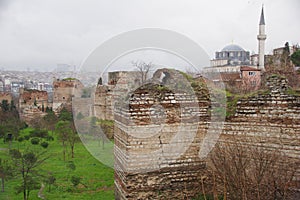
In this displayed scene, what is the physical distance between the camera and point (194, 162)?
7.45 metres

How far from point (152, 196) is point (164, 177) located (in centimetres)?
52

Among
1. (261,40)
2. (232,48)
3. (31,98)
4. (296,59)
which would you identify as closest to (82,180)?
(296,59)

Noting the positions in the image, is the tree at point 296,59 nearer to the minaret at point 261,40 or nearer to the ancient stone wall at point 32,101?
the minaret at point 261,40

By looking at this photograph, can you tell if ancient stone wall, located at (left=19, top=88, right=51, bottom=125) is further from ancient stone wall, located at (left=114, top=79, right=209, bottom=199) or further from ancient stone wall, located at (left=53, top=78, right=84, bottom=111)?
ancient stone wall, located at (left=114, top=79, right=209, bottom=199)

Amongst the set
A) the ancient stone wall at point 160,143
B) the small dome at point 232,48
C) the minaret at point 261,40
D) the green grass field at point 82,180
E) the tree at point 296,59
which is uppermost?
the small dome at point 232,48

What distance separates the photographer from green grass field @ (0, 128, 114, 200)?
9.98 meters

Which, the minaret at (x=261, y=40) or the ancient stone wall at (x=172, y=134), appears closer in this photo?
the ancient stone wall at (x=172, y=134)

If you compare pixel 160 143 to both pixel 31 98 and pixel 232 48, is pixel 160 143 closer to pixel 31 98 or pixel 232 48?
pixel 31 98

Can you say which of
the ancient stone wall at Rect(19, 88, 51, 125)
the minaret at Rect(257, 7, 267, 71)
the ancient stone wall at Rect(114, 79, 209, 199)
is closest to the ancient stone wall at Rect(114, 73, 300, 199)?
the ancient stone wall at Rect(114, 79, 209, 199)

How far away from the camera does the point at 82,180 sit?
38.0 feet

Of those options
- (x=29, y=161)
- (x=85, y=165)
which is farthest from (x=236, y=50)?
(x=29, y=161)

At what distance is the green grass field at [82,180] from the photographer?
393 inches

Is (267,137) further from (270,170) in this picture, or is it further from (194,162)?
(194,162)

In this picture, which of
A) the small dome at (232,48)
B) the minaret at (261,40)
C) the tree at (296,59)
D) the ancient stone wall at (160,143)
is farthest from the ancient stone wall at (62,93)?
the ancient stone wall at (160,143)
